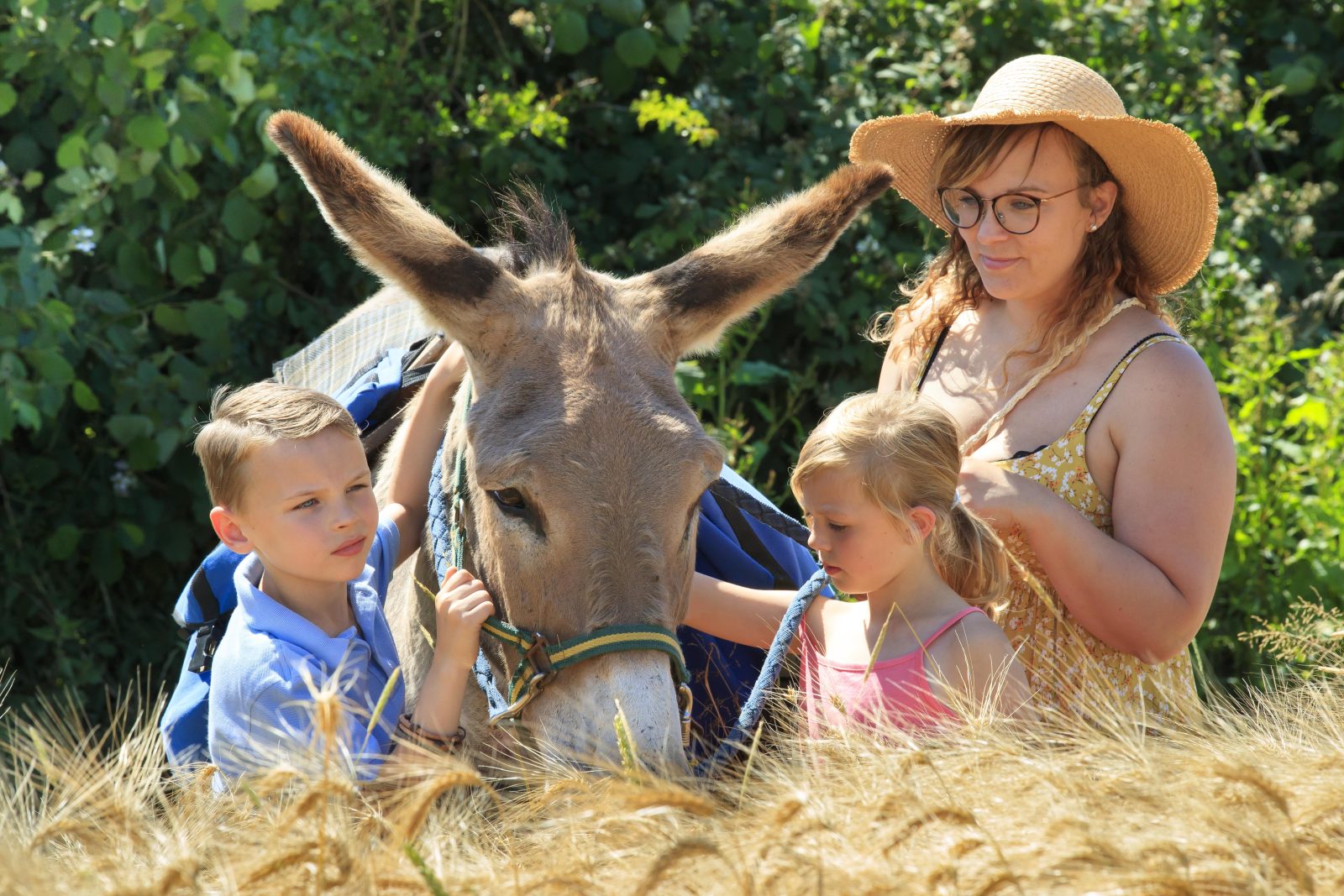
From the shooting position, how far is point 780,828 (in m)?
1.86

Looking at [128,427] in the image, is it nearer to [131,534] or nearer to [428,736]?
[131,534]

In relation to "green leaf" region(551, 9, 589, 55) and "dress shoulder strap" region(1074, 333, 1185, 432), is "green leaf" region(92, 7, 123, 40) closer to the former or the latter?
"green leaf" region(551, 9, 589, 55)

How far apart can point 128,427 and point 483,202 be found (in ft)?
7.05

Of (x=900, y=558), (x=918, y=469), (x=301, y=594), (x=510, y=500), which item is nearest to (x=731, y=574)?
(x=900, y=558)

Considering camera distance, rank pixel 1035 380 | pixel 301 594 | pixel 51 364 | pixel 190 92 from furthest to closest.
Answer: pixel 190 92, pixel 51 364, pixel 1035 380, pixel 301 594

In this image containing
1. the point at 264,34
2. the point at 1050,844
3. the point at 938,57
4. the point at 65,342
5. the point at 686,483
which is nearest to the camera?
the point at 1050,844

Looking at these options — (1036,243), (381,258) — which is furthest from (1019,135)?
(381,258)

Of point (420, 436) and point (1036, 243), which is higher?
point (1036, 243)

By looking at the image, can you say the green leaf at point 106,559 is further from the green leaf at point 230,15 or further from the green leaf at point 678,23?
the green leaf at point 678,23

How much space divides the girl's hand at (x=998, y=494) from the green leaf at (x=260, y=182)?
11.6ft

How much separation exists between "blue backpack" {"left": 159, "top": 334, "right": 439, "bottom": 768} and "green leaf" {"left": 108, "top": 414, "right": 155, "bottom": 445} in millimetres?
1707

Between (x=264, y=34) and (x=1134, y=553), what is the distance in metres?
4.51

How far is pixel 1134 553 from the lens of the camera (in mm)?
2885

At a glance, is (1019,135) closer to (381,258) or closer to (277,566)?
(381,258)
